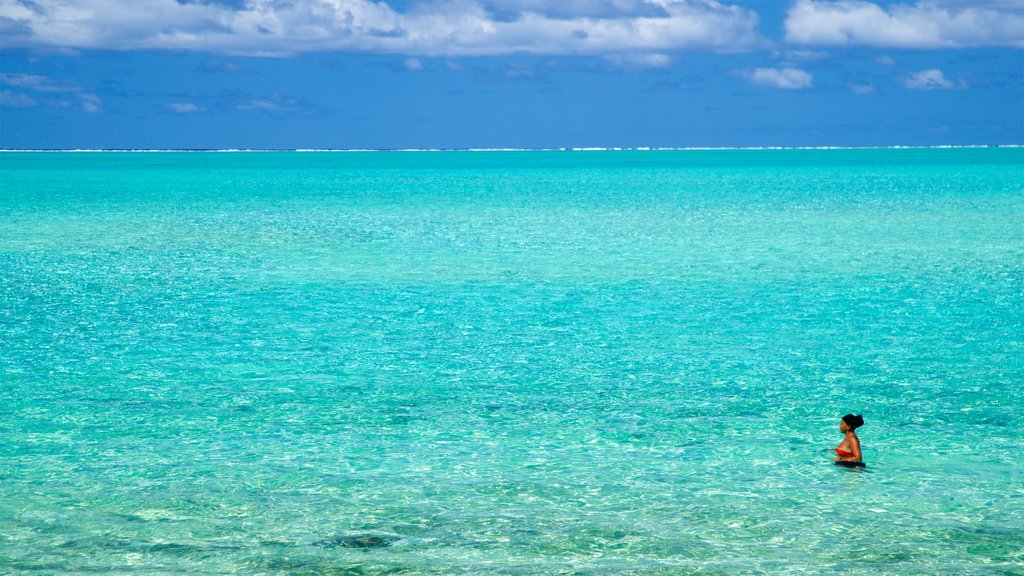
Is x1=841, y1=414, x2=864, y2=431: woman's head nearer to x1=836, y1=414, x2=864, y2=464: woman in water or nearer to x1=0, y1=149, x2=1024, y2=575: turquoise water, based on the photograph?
x1=836, y1=414, x2=864, y2=464: woman in water

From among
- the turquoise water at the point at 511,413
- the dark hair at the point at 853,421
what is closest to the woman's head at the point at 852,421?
the dark hair at the point at 853,421

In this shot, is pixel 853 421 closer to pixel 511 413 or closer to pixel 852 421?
pixel 852 421

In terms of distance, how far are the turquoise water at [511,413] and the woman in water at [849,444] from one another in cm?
16

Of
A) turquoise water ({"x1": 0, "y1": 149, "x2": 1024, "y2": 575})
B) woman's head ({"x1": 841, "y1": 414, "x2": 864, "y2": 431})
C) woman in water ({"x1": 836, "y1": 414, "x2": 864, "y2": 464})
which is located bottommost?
turquoise water ({"x1": 0, "y1": 149, "x2": 1024, "y2": 575})

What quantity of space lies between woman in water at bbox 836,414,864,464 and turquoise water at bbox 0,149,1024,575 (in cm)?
16

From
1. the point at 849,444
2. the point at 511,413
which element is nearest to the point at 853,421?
the point at 849,444

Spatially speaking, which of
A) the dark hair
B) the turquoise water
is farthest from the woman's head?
the turquoise water

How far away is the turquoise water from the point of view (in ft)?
22.2

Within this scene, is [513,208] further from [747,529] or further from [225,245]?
[747,529]

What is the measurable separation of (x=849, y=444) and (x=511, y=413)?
2.99 meters

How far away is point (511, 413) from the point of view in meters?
9.86

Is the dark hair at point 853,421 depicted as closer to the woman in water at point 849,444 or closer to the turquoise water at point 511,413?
the woman in water at point 849,444

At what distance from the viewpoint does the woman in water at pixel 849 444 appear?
8.07 metres

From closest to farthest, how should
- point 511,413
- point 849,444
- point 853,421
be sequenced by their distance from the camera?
1. point 853,421
2. point 849,444
3. point 511,413
